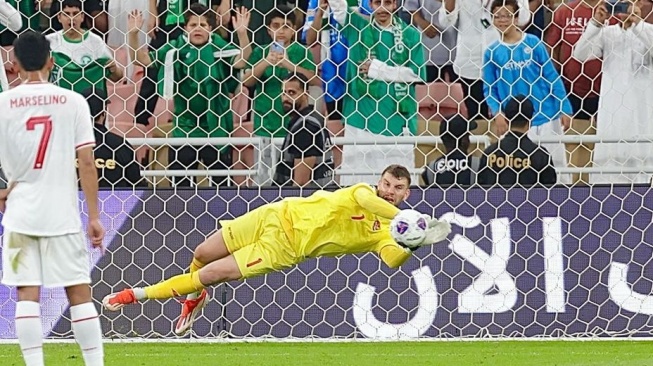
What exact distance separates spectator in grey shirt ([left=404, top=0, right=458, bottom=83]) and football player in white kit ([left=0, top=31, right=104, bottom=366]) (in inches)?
176

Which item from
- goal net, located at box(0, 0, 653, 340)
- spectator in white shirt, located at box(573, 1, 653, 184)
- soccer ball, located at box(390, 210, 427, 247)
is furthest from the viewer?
spectator in white shirt, located at box(573, 1, 653, 184)

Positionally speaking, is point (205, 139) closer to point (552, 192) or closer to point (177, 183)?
point (177, 183)

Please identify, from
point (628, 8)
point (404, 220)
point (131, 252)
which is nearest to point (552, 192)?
point (628, 8)

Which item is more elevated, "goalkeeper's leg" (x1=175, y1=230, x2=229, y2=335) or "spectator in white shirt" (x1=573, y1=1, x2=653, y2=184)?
"spectator in white shirt" (x1=573, y1=1, x2=653, y2=184)

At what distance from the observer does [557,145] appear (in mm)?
9461

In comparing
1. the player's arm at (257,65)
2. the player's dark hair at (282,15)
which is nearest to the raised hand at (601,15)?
the player's dark hair at (282,15)

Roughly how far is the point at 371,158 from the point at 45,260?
13.3ft

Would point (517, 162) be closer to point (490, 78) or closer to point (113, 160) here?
point (490, 78)

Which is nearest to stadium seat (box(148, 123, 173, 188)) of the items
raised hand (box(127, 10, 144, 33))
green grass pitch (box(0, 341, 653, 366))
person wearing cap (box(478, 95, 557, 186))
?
raised hand (box(127, 10, 144, 33))

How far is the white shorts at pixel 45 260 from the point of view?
18.8 feet

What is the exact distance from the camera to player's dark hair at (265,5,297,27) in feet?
31.5

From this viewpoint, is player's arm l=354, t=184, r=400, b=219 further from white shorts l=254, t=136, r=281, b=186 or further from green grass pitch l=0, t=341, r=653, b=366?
white shorts l=254, t=136, r=281, b=186

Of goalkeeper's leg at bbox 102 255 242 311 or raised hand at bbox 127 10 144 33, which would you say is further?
raised hand at bbox 127 10 144 33

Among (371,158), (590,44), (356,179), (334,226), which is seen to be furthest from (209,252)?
(590,44)
